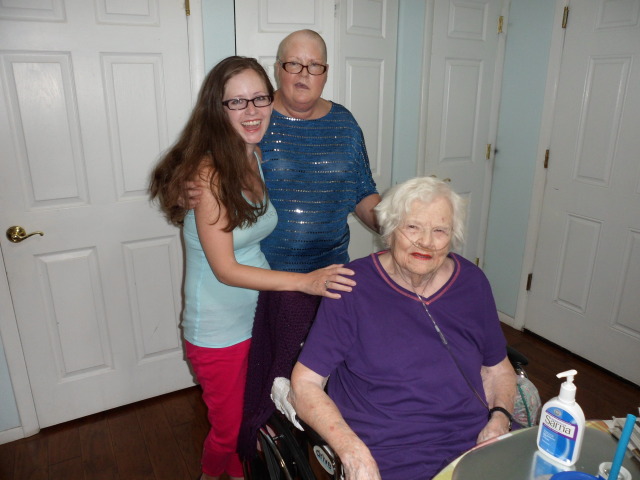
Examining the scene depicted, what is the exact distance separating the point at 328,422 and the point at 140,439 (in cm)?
135

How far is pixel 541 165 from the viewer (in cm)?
282

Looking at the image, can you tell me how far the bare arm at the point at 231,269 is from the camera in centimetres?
132

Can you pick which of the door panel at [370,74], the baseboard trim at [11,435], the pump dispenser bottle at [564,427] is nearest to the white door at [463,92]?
the door panel at [370,74]

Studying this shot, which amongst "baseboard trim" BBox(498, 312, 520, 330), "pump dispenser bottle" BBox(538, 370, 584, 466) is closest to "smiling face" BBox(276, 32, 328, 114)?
"pump dispenser bottle" BBox(538, 370, 584, 466)

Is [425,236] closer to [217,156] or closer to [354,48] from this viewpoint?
[217,156]

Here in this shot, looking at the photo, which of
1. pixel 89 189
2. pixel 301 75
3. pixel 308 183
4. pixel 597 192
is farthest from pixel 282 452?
pixel 597 192

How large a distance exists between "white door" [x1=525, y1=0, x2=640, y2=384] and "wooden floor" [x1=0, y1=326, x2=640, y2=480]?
0.28m

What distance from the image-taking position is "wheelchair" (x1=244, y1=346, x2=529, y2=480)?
120 centimetres

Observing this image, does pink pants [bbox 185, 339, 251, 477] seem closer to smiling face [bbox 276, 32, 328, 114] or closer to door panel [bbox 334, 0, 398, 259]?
smiling face [bbox 276, 32, 328, 114]

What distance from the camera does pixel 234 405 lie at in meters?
1.60

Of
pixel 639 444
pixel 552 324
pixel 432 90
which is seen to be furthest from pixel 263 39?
pixel 552 324

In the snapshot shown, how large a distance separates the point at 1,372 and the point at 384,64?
2.34 m

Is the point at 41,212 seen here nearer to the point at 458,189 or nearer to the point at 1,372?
the point at 1,372

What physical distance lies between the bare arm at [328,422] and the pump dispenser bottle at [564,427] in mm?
384
